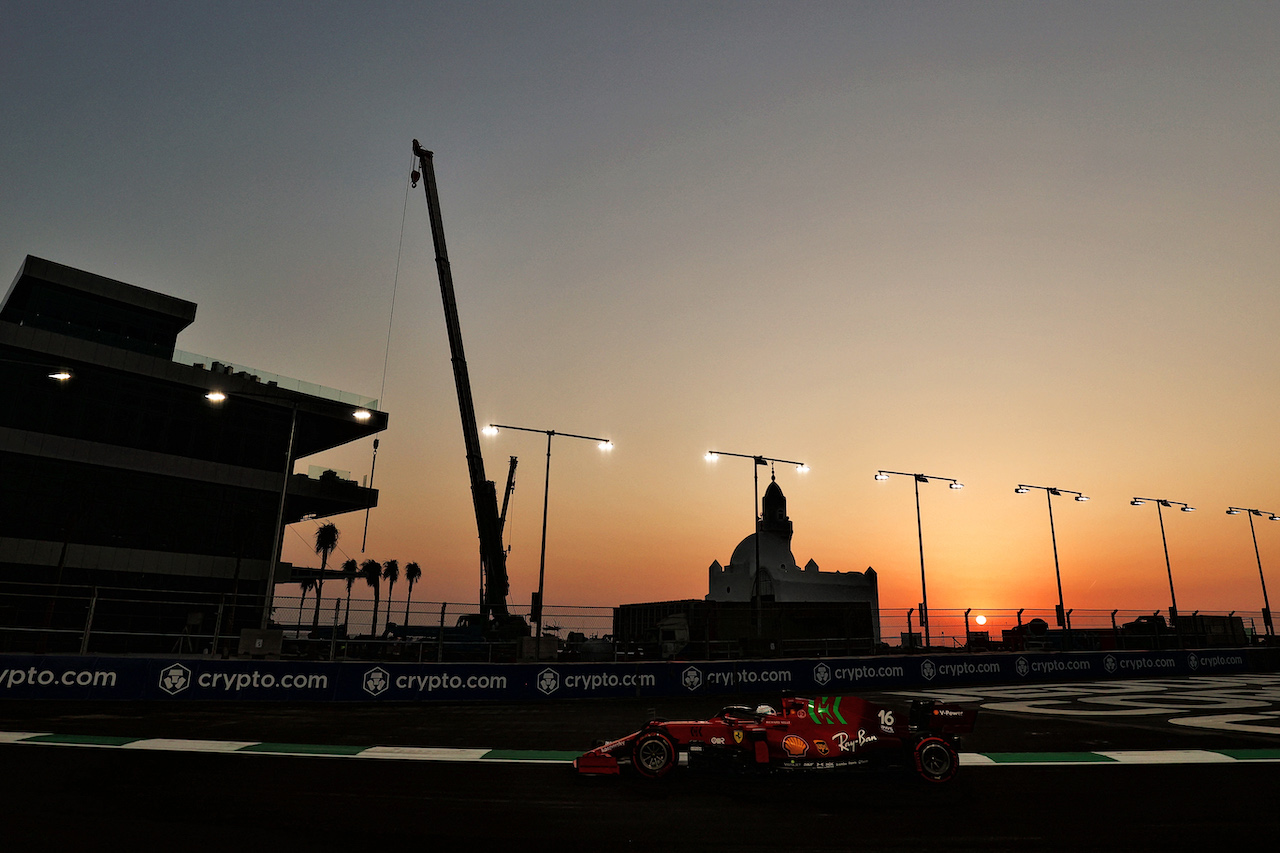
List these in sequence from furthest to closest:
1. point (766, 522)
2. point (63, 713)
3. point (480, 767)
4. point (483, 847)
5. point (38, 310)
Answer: point (766, 522)
point (38, 310)
point (63, 713)
point (480, 767)
point (483, 847)

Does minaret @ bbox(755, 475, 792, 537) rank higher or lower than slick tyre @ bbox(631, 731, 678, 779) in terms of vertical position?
higher

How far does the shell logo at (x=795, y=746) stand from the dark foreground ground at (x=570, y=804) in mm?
444

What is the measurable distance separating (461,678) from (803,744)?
43.8 feet

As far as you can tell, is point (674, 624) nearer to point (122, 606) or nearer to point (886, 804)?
point (122, 606)

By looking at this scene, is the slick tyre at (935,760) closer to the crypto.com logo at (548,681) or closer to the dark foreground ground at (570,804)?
the dark foreground ground at (570,804)

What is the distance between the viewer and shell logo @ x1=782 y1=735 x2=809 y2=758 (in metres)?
9.49

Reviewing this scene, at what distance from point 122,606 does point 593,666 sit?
117 feet

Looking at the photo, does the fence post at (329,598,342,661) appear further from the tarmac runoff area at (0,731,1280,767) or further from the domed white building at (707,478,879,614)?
the domed white building at (707,478,879,614)

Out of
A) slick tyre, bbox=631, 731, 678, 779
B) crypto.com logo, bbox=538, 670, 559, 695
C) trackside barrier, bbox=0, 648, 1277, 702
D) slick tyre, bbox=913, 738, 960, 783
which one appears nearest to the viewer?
slick tyre, bbox=913, 738, 960, 783

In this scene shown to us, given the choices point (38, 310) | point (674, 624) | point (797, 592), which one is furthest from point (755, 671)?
point (797, 592)

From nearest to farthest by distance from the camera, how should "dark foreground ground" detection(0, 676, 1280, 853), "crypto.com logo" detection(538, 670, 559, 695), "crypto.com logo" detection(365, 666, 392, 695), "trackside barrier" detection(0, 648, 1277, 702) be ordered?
"dark foreground ground" detection(0, 676, 1280, 853) → "trackside barrier" detection(0, 648, 1277, 702) → "crypto.com logo" detection(365, 666, 392, 695) → "crypto.com logo" detection(538, 670, 559, 695)

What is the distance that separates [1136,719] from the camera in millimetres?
16688

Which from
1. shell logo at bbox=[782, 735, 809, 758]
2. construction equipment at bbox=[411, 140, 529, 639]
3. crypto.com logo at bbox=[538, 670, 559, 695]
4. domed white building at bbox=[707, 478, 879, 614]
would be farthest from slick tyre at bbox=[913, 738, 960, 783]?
domed white building at bbox=[707, 478, 879, 614]

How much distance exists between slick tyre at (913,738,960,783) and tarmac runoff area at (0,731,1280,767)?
6.18 ft
